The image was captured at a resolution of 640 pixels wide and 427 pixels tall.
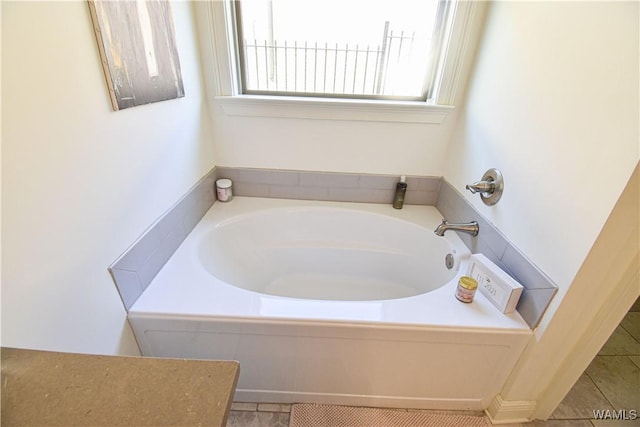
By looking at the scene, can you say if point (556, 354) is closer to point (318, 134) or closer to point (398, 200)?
point (398, 200)

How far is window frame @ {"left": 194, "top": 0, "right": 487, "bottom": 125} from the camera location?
142 cm

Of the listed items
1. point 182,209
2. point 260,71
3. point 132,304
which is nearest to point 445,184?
point 260,71

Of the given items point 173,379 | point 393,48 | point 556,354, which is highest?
point 393,48

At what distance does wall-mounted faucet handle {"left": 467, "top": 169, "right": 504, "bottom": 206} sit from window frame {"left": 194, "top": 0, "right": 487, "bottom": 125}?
19.3 inches

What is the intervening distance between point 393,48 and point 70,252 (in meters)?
1.64

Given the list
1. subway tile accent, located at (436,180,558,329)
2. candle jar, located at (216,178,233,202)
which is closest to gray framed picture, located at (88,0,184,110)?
candle jar, located at (216,178,233,202)

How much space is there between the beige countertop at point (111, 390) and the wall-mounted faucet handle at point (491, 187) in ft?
3.95

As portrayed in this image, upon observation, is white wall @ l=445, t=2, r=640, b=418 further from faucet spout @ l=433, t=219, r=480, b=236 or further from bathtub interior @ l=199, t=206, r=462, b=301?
bathtub interior @ l=199, t=206, r=462, b=301

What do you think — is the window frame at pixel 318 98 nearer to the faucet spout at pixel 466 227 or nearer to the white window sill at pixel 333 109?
the white window sill at pixel 333 109

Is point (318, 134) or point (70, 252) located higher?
point (318, 134)

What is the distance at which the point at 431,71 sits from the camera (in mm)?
1587

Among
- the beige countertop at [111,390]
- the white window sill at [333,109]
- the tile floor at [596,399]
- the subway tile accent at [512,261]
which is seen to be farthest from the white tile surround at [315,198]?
the tile floor at [596,399]

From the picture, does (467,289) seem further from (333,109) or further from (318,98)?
(318,98)

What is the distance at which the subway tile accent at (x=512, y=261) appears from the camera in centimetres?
99
